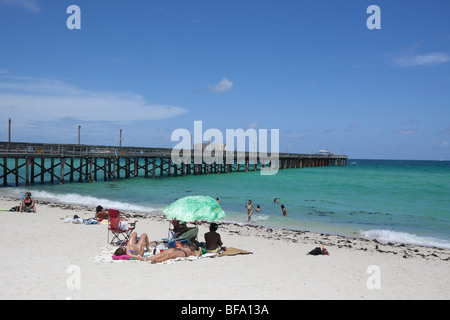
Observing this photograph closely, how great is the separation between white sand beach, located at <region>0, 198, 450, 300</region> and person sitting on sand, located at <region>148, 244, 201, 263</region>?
0.19m

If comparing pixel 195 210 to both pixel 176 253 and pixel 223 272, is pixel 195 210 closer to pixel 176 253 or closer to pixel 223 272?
pixel 176 253

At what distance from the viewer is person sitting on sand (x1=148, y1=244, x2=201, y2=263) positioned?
7.14 metres

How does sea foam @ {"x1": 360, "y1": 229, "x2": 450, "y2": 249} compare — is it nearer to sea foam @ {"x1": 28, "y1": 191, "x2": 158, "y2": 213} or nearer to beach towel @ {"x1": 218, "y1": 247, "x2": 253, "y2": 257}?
beach towel @ {"x1": 218, "y1": 247, "x2": 253, "y2": 257}

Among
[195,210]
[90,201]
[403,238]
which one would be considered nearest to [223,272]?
[195,210]

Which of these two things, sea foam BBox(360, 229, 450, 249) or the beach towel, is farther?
sea foam BBox(360, 229, 450, 249)

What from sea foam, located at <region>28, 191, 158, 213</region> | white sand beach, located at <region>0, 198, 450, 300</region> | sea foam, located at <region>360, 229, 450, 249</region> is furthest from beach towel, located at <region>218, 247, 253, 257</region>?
sea foam, located at <region>28, 191, 158, 213</region>

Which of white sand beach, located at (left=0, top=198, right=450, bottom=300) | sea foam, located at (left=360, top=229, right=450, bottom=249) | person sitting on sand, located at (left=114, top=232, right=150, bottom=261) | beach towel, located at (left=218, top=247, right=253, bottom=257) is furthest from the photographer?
sea foam, located at (left=360, top=229, right=450, bottom=249)

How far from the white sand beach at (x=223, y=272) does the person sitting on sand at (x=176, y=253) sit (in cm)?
19

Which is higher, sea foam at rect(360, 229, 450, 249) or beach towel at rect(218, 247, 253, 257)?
beach towel at rect(218, 247, 253, 257)

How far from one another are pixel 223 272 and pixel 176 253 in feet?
4.13
